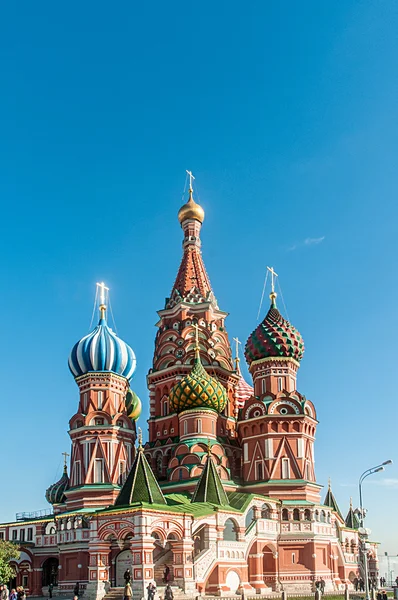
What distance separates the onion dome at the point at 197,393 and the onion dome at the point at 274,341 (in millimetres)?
3102

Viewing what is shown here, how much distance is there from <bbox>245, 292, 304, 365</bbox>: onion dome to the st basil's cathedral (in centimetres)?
6

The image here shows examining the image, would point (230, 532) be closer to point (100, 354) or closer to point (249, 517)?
point (249, 517)

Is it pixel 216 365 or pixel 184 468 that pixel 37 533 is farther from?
pixel 216 365

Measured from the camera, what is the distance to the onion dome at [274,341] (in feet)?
123

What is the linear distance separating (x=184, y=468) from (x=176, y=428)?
13.9ft

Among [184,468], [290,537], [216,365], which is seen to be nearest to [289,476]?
[290,537]

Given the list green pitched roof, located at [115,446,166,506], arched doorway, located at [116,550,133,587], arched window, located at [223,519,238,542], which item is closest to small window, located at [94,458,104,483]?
arched doorway, located at [116,550,133,587]

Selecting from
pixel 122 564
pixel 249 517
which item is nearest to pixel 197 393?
pixel 249 517

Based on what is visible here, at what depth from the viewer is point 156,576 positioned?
2716cm

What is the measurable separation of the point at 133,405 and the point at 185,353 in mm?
4672

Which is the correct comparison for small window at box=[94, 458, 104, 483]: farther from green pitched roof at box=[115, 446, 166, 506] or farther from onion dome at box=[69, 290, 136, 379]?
green pitched roof at box=[115, 446, 166, 506]

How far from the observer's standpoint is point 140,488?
26406 mm

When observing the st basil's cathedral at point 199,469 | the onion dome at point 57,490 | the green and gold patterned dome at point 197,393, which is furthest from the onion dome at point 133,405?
the onion dome at point 57,490

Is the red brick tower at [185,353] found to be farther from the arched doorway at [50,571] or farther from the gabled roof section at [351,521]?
the gabled roof section at [351,521]
